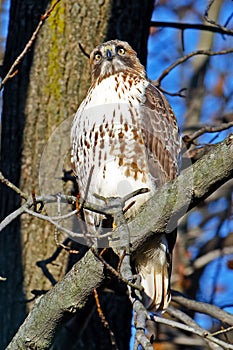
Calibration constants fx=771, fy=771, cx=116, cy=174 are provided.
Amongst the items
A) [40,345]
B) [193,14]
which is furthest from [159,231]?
[193,14]

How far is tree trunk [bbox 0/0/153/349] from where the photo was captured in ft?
16.0

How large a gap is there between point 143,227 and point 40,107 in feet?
5.77

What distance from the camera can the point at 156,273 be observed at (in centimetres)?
490

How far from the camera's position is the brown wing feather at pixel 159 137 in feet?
15.2

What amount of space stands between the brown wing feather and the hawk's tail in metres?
0.43

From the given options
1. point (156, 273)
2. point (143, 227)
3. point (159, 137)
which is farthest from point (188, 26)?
point (143, 227)

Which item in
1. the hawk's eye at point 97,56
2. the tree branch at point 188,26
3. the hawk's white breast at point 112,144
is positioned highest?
the tree branch at point 188,26

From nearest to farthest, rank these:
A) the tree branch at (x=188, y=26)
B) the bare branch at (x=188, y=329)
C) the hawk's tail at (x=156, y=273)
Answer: the bare branch at (x=188, y=329), the hawk's tail at (x=156, y=273), the tree branch at (x=188, y=26)

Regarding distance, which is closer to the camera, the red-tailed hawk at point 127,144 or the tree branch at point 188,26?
the red-tailed hawk at point 127,144

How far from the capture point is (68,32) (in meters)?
5.10

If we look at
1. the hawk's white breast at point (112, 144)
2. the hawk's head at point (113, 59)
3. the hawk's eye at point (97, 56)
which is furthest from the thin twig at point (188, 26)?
the hawk's white breast at point (112, 144)

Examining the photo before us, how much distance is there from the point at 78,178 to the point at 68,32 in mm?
999

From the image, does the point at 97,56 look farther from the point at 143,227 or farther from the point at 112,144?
the point at 143,227

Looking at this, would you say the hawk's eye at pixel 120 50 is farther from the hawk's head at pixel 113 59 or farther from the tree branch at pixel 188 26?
the tree branch at pixel 188 26
